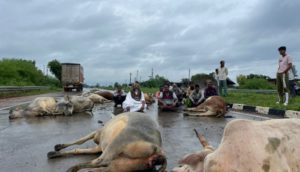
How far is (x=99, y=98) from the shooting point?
2127 cm

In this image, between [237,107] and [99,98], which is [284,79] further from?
[99,98]

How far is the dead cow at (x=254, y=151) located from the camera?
3.19m

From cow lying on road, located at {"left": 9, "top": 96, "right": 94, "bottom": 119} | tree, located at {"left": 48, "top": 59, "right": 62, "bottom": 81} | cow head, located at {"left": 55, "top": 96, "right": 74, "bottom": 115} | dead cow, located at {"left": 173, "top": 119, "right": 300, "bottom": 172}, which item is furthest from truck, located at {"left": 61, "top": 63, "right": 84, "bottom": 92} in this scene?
dead cow, located at {"left": 173, "top": 119, "right": 300, "bottom": 172}

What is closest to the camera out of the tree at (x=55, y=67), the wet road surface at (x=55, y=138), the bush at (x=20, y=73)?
the wet road surface at (x=55, y=138)

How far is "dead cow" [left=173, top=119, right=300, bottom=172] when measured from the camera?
3.19 metres

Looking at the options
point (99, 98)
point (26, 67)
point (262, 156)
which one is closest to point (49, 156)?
point (262, 156)

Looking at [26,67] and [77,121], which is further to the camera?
[26,67]

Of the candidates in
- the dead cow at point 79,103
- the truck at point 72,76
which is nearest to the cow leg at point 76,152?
the dead cow at point 79,103

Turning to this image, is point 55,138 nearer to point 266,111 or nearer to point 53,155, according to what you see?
point 53,155

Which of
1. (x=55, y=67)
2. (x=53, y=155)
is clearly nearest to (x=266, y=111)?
(x=53, y=155)

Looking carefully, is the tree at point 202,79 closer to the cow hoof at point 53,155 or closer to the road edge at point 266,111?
the road edge at point 266,111

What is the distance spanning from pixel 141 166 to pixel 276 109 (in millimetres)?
9821

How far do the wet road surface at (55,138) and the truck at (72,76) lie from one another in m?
37.2

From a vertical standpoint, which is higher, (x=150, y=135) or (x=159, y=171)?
(x=150, y=135)
